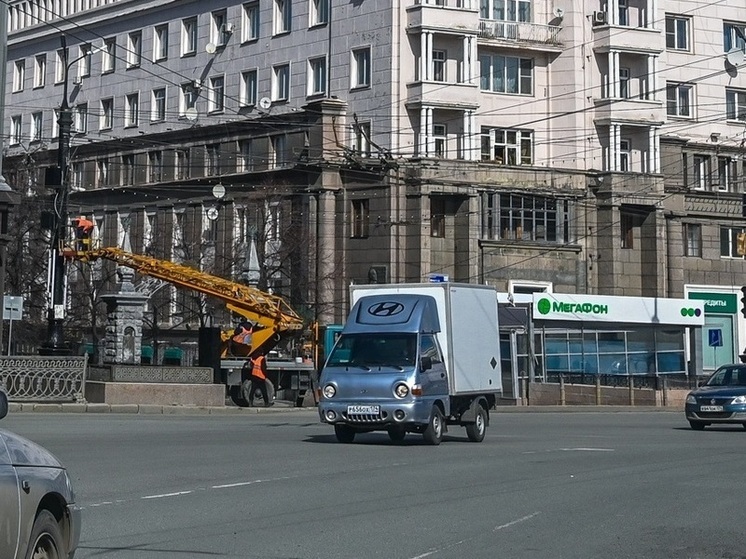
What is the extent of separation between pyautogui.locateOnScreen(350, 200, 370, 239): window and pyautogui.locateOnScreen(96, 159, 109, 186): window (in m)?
16.9

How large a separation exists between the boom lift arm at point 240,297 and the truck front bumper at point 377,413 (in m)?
19.0

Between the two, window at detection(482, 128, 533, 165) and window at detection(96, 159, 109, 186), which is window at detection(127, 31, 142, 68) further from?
window at detection(482, 128, 533, 165)

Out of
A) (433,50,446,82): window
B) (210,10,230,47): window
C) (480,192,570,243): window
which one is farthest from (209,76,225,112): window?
(480,192,570,243): window

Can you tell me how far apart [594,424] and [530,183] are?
90.8 feet

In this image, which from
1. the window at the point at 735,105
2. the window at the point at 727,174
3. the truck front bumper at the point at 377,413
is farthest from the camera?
the window at the point at 735,105

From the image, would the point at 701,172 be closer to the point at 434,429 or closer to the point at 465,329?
the point at 465,329

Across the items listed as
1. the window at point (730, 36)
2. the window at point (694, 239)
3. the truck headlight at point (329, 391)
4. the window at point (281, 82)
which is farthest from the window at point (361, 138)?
the truck headlight at point (329, 391)

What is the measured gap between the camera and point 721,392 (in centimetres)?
2961

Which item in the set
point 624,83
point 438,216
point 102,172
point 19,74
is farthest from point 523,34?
point 19,74

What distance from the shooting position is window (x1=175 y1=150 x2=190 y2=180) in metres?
66.2

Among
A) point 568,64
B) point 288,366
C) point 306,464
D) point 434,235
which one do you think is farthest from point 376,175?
point 306,464

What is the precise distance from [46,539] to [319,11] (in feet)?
184

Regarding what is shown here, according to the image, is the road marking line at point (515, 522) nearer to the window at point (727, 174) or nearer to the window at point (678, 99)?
the window at point (678, 99)

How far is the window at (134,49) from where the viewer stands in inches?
2788
